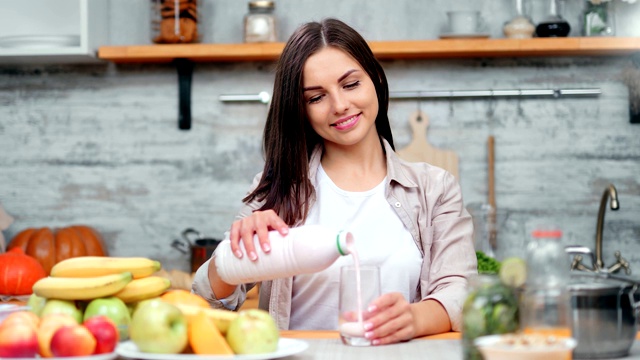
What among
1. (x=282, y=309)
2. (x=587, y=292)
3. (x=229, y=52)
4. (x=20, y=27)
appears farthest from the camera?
(x=20, y=27)

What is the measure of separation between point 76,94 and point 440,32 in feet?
4.50

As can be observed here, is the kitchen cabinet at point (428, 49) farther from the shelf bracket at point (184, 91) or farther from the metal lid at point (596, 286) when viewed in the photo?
the metal lid at point (596, 286)

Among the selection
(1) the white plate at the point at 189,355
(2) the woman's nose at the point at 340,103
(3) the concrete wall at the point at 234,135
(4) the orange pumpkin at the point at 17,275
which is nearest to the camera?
(1) the white plate at the point at 189,355

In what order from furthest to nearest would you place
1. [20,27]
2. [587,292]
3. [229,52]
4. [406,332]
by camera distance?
[20,27] → [229,52] → [406,332] → [587,292]

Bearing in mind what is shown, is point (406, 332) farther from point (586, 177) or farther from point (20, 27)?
point (20, 27)

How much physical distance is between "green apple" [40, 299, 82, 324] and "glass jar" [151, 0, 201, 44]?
1969 millimetres

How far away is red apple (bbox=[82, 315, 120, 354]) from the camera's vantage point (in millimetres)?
1392

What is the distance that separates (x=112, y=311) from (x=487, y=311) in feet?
1.95

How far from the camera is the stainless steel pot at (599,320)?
4.66 ft

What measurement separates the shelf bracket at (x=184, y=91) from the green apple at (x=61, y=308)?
2054 millimetres

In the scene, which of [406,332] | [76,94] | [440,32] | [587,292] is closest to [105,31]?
[76,94]

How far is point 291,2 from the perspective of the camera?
11.6 feet

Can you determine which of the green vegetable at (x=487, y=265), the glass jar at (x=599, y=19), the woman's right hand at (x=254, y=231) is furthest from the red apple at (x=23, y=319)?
the glass jar at (x=599, y=19)

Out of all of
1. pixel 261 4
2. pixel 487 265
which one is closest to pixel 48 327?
pixel 487 265
